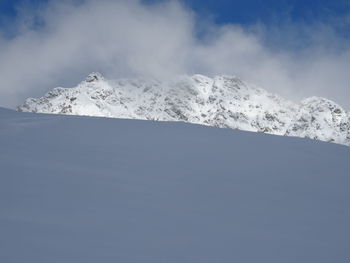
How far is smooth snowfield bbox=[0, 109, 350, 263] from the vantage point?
2662 millimetres

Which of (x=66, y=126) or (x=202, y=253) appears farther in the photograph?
(x=66, y=126)

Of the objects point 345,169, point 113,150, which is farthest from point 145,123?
point 345,169

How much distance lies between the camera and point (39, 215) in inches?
115

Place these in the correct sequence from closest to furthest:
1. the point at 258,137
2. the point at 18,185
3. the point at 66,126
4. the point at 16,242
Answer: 1. the point at 16,242
2. the point at 18,185
3. the point at 66,126
4. the point at 258,137

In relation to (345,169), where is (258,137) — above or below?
above

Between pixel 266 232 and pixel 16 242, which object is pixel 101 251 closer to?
pixel 16 242

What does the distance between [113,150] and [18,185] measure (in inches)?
72.8

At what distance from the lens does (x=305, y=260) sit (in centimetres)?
272

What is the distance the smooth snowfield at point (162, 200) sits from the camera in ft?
8.73

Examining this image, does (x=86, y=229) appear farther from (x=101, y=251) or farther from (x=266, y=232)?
(x=266, y=232)

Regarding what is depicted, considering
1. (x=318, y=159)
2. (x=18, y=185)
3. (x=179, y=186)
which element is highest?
(x=318, y=159)

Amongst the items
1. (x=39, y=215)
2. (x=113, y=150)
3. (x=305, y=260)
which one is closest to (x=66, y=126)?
(x=113, y=150)

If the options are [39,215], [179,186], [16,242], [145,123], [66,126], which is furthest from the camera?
[145,123]

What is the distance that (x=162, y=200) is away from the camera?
3539 millimetres
